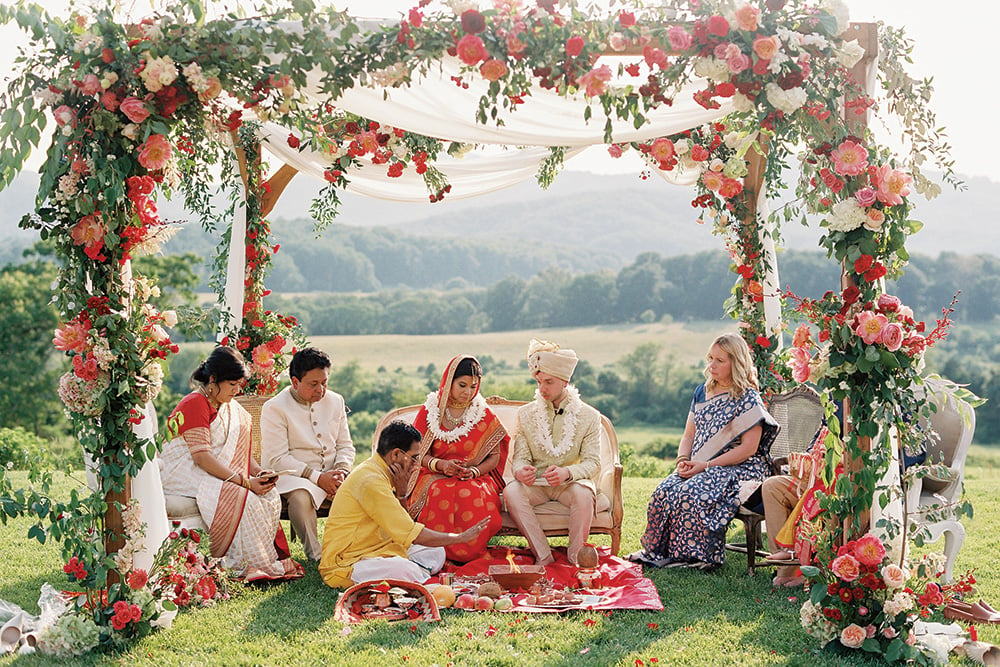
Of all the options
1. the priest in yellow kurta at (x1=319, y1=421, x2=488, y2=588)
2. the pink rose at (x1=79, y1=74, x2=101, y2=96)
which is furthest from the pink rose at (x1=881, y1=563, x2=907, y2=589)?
the pink rose at (x1=79, y1=74, x2=101, y2=96)

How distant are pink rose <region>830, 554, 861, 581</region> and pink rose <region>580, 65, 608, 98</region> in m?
2.26

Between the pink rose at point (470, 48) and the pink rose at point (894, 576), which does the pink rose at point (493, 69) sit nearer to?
the pink rose at point (470, 48)

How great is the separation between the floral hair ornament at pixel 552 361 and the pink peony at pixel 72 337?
2.70 meters

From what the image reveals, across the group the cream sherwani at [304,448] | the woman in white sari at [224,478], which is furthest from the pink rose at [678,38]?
Result: the cream sherwani at [304,448]

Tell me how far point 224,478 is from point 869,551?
3518mm

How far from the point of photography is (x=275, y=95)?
4406mm

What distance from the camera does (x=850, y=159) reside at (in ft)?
13.4

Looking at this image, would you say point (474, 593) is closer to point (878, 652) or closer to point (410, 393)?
point (878, 652)

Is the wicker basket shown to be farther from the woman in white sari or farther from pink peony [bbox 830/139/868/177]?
pink peony [bbox 830/139/868/177]

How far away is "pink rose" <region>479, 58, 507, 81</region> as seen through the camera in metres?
4.11

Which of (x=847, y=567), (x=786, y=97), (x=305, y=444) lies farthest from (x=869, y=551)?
(x=305, y=444)

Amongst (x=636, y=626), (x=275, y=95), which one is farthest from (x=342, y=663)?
(x=275, y=95)

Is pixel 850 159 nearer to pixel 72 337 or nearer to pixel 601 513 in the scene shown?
pixel 601 513

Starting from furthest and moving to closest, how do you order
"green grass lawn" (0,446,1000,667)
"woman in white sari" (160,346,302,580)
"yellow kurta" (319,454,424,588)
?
"woman in white sari" (160,346,302,580) → "yellow kurta" (319,454,424,588) → "green grass lawn" (0,446,1000,667)
